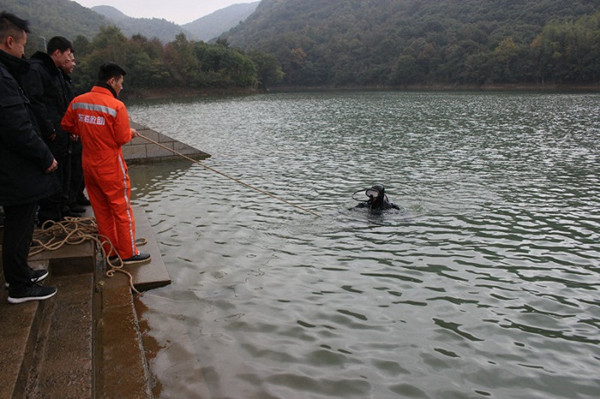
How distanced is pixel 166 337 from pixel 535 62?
3626 inches

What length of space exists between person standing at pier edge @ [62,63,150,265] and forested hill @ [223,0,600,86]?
84988 mm

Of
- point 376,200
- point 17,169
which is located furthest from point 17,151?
point 376,200

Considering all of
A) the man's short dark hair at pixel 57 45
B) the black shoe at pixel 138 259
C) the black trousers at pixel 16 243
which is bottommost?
the black shoe at pixel 138 259

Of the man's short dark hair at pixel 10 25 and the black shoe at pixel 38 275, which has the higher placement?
the man's short dark hair at pixel 10 25

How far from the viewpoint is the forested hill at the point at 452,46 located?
7850cm

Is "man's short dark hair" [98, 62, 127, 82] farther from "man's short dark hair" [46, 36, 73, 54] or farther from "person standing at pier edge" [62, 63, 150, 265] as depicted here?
"man's short dark hair" [46, 36, 73, 54]

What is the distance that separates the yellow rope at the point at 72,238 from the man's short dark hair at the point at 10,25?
2162mm

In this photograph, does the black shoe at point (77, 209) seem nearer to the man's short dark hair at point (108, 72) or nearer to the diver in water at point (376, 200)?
the man's short dark hair at point (108, 72)

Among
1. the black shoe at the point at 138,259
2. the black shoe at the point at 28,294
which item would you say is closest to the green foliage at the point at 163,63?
the black shoe at the point at 138,259

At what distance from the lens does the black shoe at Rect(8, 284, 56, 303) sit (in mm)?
3635

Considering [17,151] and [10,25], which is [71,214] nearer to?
[17,151]

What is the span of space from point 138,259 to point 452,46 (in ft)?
359

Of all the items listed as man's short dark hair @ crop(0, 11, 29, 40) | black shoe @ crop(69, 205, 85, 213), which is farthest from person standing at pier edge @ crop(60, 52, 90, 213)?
man's short dark hair @ crop(0, 11, 29, 40)

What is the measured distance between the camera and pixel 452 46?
333ft
